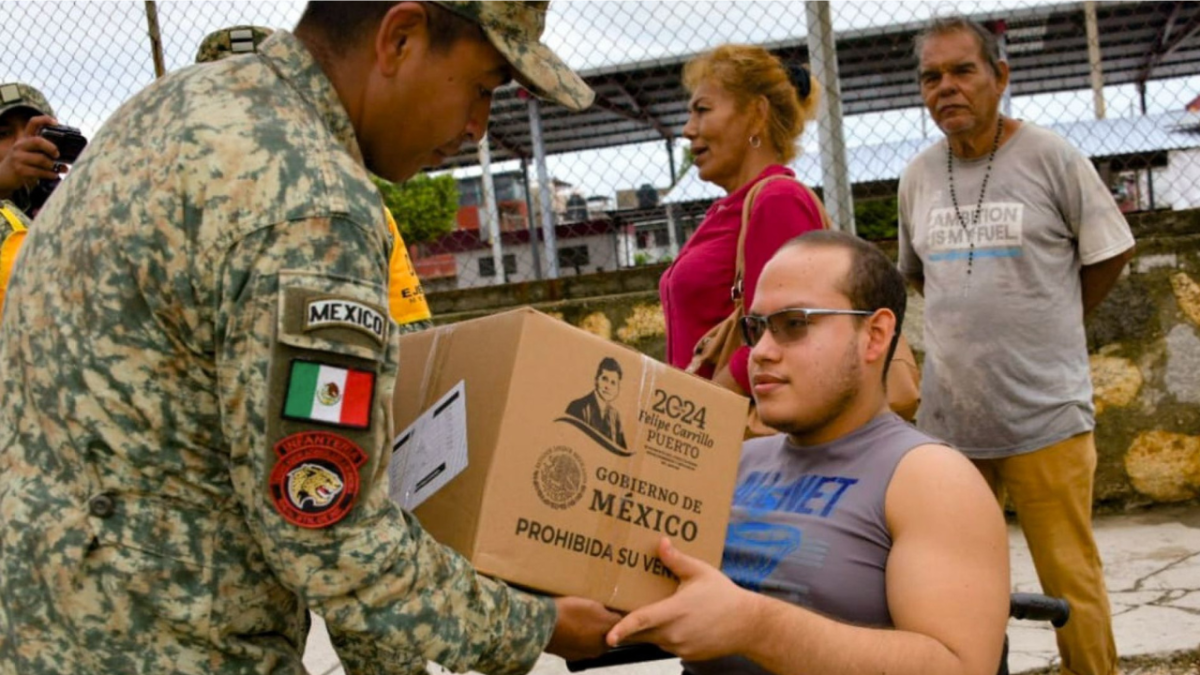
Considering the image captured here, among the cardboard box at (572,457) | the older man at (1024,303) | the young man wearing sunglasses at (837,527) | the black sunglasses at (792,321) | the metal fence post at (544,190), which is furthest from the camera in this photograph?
the metal fence post at (544,190)

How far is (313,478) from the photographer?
1220 millimetres

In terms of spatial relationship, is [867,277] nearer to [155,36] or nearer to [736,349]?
[736,349]

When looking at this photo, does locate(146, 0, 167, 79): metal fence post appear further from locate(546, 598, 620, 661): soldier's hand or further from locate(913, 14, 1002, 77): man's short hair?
locate(546, 598, 620, 661): soldier's hand

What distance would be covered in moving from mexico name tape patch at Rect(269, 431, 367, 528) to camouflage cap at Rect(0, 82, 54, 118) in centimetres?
244

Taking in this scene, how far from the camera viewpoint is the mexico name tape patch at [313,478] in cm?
121

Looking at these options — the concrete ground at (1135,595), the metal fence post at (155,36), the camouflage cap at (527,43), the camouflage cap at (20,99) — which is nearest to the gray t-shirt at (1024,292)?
the concrete ground at (1135,595)

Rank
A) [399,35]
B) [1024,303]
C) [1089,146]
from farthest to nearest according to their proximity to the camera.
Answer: [1089,146]
[1024,303]
[399,35]

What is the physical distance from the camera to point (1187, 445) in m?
4.39

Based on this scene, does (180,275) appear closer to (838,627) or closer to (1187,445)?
(838,627)

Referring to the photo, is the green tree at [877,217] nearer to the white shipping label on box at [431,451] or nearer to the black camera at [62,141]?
the black camera at [62,141]

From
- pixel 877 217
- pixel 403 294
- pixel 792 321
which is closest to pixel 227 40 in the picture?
pixel 403 294

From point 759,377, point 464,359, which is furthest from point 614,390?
point 759,377

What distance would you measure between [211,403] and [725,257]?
1555 mm

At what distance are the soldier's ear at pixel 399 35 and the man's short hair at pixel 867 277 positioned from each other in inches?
33.2
